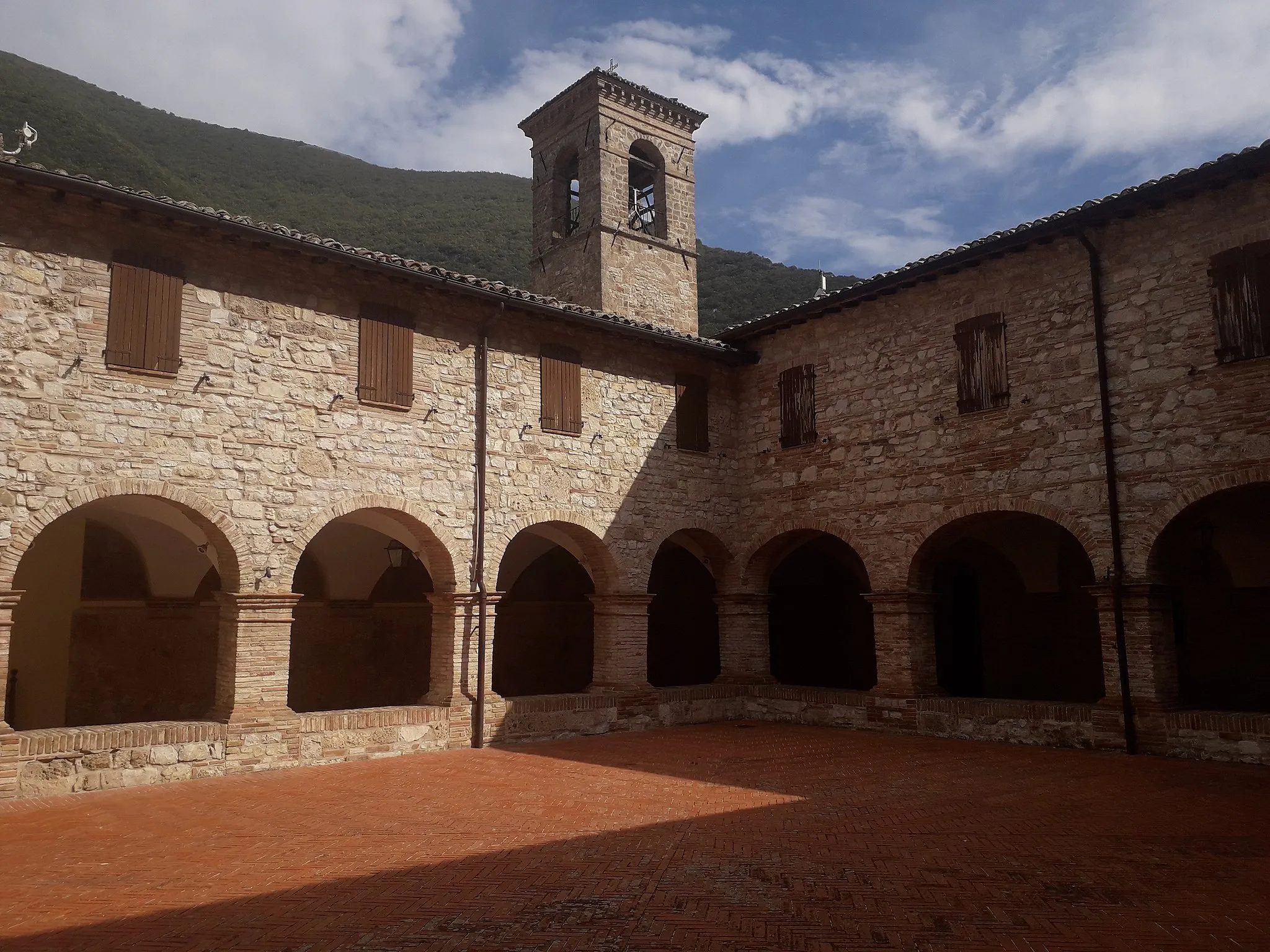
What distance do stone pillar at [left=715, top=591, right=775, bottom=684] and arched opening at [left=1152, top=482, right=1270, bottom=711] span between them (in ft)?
21.5

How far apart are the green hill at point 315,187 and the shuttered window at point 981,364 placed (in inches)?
1109

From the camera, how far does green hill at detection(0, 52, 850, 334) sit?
1689 inches

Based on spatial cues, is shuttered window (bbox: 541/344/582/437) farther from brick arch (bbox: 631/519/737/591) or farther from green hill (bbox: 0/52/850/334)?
green hill (bbox: 0/52/850/334)

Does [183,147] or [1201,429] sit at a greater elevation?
[183,147]

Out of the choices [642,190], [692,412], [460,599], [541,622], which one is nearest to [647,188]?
[642,190]

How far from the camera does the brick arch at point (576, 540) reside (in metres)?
13.6

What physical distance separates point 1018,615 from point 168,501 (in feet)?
47.2

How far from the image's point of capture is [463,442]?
13.5 metres

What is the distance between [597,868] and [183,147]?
220 feet

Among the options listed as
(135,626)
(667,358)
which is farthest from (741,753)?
(135,626)

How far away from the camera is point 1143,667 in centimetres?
1166

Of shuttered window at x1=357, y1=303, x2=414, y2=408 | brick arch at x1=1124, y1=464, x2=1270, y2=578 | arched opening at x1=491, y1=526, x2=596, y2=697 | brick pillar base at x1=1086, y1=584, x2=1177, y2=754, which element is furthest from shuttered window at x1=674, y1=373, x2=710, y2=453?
brick arch at x1=1124, y1=464, x2=1270, y2=578

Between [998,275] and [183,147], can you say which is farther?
[183,147]

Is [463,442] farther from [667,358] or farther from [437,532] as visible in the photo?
[667,358]
